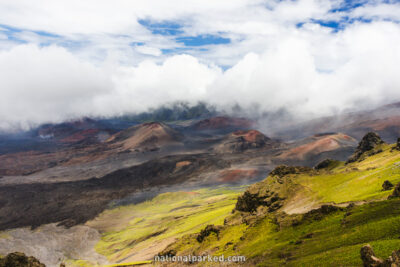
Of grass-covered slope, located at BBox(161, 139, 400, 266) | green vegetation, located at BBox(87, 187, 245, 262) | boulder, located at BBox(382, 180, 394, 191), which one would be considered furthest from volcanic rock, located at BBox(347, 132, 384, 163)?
boulder, located at BBox(382, 180, 394, 191)

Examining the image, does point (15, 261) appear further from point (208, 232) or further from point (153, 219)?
point (153, 219)

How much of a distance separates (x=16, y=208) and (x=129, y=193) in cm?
5352

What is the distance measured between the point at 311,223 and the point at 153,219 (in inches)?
3187

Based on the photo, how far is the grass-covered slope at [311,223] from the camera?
20.9 m

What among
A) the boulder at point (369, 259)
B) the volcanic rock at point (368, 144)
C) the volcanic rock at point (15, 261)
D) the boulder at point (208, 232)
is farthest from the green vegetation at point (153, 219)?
the volcanic rock at point (368, 144)

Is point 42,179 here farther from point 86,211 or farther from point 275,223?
point 275,223

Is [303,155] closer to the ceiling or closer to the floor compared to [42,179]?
closer to the floor

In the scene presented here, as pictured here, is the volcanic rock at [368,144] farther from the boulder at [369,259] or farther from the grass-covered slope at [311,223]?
the boulder at [369,259]

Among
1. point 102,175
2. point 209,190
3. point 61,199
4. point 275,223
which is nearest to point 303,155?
point 209,190

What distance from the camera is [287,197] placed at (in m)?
46.5

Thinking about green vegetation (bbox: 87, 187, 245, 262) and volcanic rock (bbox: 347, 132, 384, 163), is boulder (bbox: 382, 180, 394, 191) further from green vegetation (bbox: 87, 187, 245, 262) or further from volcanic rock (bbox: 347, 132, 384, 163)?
volcanic rock (bbox: 347, 132, 384, 163)

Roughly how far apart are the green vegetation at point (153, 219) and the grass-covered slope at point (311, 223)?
1239 centimetres

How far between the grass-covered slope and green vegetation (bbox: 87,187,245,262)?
1239 cm

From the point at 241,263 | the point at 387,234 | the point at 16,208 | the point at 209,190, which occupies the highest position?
the point at 387,234
